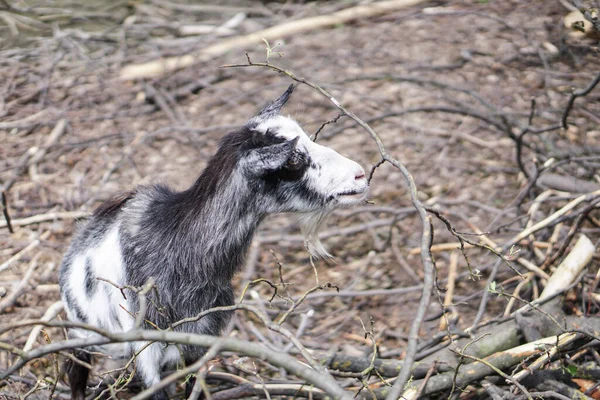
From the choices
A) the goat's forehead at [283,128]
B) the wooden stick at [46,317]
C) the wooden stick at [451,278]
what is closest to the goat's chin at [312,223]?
the goat's forehead at [283,128]

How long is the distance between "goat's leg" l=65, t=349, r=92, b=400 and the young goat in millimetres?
206

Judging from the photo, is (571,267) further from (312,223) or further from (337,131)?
(337,131)

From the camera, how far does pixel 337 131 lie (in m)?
5.04

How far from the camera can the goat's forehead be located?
278 cm

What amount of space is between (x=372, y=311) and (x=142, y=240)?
1.62 metres

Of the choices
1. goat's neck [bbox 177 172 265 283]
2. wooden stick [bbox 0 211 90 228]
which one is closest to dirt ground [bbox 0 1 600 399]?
wooden stick [bbox 0 211 90 228]

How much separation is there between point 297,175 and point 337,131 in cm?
234

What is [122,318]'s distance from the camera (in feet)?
9.34

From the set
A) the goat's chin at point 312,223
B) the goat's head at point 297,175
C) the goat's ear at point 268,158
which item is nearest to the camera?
the goat's ear at point 268,158

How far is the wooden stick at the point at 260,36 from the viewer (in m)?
6.05

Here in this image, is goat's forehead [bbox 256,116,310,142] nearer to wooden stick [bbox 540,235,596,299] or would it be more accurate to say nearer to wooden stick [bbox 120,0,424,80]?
wooden stick [bbox 540,235,596,299]

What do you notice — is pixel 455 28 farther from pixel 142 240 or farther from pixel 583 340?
pixel 142 240

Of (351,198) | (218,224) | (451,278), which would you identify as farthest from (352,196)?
(451,278)

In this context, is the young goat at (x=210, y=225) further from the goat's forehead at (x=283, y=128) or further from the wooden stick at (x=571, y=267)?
the wooden stick at (x=571, y=267)
